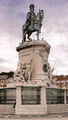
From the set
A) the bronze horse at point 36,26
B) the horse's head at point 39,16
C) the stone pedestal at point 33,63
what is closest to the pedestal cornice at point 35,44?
the stone pedestal at point 33,63

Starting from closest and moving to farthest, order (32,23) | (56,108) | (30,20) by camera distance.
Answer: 1. (56,108)
2. (32,23)
3. (30,20)

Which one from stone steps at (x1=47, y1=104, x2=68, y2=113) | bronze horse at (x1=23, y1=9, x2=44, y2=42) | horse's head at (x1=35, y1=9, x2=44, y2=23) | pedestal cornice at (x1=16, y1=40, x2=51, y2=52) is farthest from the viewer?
horse's head at (x1=35, y1=9, x2=44, y2=23)

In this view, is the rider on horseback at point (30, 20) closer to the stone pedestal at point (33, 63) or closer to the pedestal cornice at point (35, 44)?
the pedestal cornice at point (35, 44)

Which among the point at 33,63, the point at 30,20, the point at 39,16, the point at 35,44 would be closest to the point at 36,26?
the point at 30,20

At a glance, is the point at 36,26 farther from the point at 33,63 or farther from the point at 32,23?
the point at 33,63

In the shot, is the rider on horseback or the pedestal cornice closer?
the pedestal cornice

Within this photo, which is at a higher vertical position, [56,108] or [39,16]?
[39,16]

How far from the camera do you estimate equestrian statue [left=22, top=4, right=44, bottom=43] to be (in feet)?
79.8

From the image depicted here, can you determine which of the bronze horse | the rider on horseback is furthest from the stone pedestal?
the rider on horseback

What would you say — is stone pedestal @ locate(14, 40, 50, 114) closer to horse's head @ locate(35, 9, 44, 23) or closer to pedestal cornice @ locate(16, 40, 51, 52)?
pedestal cornice @ locate(16, 40, 51, 52)

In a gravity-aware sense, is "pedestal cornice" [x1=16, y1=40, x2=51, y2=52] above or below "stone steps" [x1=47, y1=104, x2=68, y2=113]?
above

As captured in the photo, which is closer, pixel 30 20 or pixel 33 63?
pixel 33 63

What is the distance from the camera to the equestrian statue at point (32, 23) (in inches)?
958

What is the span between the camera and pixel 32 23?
24.3 metres
